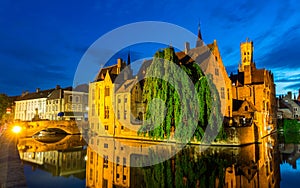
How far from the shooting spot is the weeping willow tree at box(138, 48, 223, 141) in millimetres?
24938

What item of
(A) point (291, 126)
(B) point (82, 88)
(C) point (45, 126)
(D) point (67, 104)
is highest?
(B) point (82, 88)

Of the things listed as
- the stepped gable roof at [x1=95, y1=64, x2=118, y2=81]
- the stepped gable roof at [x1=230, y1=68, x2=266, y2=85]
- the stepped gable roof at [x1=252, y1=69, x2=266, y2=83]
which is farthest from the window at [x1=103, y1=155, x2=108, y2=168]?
the stepped gable roof at [x1=252, y1=69, x2=266, y2=83]

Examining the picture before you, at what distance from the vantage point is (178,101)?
25016 mm

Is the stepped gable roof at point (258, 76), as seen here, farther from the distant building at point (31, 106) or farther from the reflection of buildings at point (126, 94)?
the distant building at point (31, 106)

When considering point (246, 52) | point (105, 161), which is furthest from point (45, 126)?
point (246, 52)

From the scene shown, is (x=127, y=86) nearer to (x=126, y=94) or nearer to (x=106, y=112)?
(x=126, y=94)

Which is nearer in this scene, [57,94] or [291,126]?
[291,126]

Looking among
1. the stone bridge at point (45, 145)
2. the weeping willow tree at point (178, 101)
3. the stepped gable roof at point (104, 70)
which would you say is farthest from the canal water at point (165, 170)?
the stepped gable roof at point (104, 70)

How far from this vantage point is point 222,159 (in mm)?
20594

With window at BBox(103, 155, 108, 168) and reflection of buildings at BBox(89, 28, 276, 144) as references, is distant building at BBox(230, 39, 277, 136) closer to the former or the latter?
reflection of buildings at BBox(89, 28, 276, 144)

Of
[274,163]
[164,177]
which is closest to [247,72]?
[274,163]

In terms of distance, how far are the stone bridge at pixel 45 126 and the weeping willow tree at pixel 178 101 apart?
28.1 meters

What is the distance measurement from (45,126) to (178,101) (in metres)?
31.0

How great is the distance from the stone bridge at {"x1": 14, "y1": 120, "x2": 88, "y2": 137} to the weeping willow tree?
28101 mm
